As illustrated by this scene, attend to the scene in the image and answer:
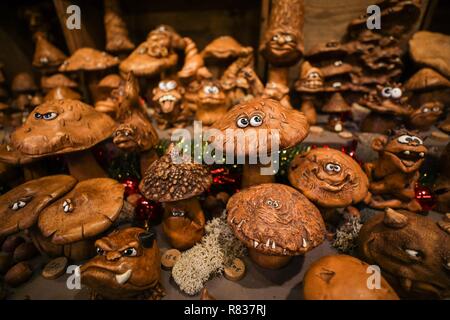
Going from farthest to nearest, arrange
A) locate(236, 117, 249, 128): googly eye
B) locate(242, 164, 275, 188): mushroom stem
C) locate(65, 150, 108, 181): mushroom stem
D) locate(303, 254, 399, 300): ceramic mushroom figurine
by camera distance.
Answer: locate(65, 150, 108, 181): mushroom stem
locate(242, 164, 275, 188): mushroom stem
locate(236, 117, 249, 128): googly eye
locate(303, 254, 399, 300): ceramic mushroom figurine

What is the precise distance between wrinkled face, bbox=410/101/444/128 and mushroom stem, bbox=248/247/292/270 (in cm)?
166

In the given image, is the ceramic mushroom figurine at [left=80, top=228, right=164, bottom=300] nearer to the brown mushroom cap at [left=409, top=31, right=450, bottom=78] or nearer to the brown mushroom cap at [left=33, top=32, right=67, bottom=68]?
the brown mushroom cap at [left=33, top=32, right=67, bottom=68]

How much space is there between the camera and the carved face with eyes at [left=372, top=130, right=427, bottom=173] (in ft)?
5.00

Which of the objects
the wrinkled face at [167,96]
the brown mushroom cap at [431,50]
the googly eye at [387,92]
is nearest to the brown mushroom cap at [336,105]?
the googly eye at [387,92]

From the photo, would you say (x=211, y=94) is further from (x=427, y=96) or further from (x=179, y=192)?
(x=427, y=96)

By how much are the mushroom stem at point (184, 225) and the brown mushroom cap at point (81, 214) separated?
0.30m

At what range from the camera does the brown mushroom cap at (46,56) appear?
8.05 ft

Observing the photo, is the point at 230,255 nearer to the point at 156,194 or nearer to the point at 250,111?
the point at 156,194

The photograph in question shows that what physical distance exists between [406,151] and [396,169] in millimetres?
163

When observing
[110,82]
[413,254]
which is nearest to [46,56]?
[110,82]

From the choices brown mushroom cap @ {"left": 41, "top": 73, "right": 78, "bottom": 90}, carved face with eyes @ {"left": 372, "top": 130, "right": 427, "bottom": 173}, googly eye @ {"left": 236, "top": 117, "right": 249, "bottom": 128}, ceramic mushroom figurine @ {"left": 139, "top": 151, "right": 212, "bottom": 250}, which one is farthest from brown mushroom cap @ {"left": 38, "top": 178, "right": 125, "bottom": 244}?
carved face with eyes @ {"left": 372, "top": 130, "right": 427, "bottom": 173}

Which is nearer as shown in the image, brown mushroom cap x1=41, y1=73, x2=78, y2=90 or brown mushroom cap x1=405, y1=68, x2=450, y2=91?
brown mushroom cap x1=405, y1=68, x2=450, y2=91

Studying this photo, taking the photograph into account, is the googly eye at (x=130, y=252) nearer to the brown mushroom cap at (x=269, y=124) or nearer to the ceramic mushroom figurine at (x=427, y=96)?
the brown mushroom cap at (x=269, y=124)

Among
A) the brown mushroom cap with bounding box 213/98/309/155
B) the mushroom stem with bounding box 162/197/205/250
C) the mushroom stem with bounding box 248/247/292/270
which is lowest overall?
the mushroom stem with bounding box 248/247/292/270
